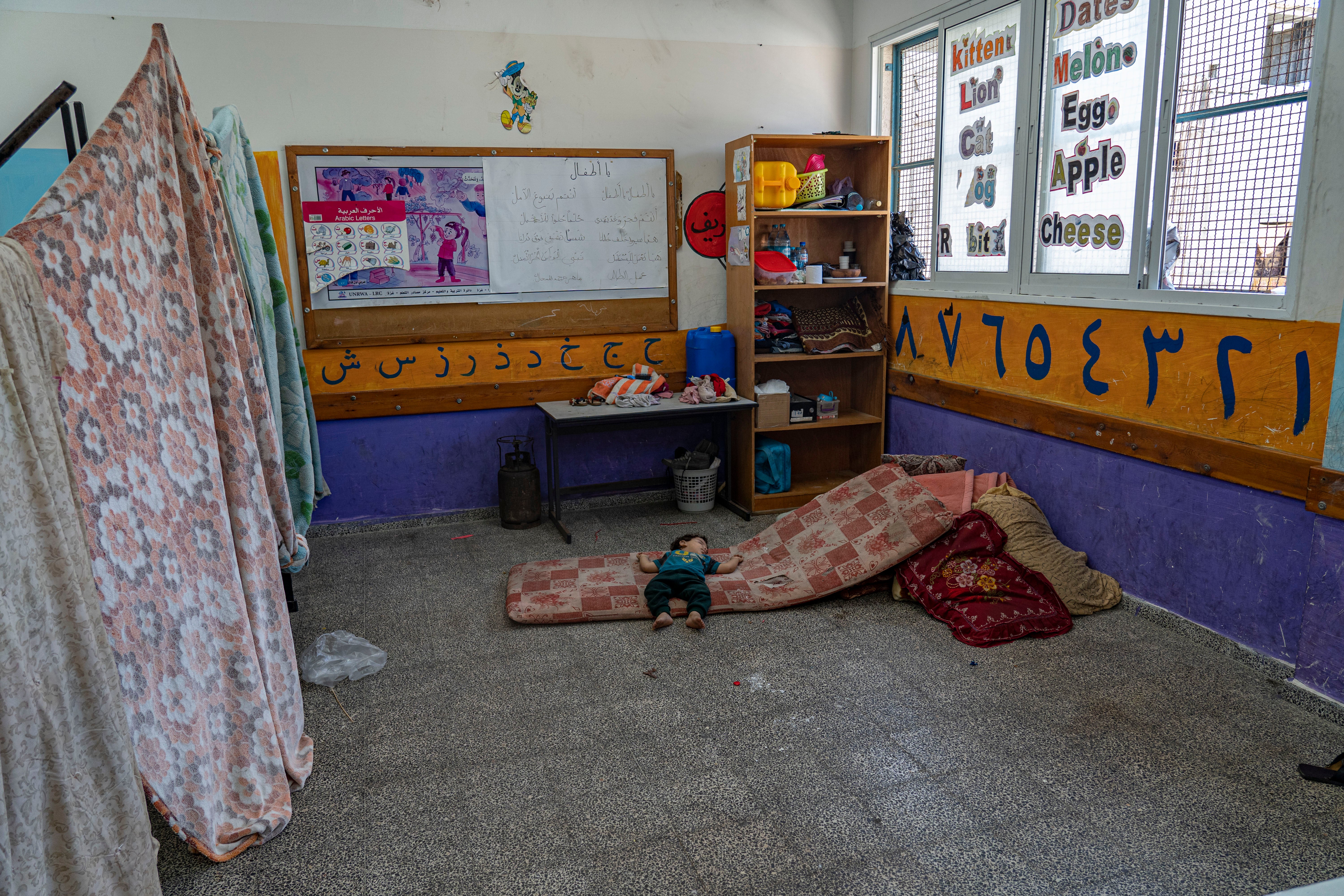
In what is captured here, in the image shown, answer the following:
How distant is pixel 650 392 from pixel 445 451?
3.89 ft

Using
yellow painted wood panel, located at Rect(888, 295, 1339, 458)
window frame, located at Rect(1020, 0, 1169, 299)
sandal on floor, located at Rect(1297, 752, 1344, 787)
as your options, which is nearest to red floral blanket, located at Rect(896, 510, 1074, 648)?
yellow painted wood panel, located at Rect(888, 295, 1339, 458)

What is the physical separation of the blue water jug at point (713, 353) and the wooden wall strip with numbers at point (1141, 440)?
3.55ft

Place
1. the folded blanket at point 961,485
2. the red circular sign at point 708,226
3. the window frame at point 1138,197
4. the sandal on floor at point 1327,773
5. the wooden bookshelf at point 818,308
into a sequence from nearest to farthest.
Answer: the sandal on floor at point 1327,773 → the window frame at point 1138,197 → the folded blanket at point 961,485 → the wooden bookshelf at point 818,308 → the red circular sign at point 708,226

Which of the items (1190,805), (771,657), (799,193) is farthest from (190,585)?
(799,193)

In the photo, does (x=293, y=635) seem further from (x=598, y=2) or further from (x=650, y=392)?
(x=598, y=2)

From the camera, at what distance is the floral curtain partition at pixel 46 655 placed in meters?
1.25

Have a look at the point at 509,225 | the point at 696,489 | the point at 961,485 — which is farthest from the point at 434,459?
the point at 961,485

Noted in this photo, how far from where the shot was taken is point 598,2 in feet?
15.0

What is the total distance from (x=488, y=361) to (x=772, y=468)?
168 cm

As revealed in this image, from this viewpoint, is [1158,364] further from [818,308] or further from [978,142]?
[818,308]

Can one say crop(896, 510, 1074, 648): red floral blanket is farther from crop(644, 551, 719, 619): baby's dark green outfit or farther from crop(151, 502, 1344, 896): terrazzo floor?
crop(644, 551, 719, 619): baby's dark green outfit

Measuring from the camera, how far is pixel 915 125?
185 inches

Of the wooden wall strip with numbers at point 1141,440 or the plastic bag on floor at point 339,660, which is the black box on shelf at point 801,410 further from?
the plastic bag on floor at point 339,660

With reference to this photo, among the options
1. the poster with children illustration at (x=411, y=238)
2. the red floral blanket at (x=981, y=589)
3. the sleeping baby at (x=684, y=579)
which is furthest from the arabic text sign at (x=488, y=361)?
the red floral blanket at (x=981, y=589)
